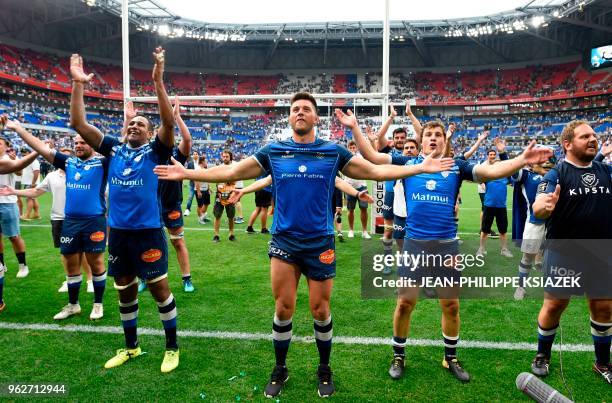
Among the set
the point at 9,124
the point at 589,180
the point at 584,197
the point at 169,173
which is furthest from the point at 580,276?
the point at 9,124

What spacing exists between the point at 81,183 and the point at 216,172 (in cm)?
277

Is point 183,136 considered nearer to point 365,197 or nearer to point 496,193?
point 365,197

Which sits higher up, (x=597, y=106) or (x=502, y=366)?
(x=597, y=106)

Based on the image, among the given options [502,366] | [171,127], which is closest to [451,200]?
[502,366]

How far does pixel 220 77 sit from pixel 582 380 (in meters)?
57.7

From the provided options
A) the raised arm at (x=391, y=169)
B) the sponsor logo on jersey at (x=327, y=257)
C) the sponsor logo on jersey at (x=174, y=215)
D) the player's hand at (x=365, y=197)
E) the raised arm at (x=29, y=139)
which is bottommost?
the sponsor logo on jersey at (x=327, y=257)

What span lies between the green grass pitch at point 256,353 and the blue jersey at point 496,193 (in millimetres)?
3016

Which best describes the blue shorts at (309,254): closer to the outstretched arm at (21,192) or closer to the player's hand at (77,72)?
the player's hand at (77,72)

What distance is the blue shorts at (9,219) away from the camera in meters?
6.58

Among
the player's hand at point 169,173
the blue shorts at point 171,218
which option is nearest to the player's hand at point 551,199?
the player's hand at point 169,173

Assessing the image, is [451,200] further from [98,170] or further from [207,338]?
[98,170]

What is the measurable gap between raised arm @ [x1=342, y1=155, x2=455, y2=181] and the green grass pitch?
1.98m

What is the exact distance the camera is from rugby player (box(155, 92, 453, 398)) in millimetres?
3371

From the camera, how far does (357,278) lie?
707 cm
